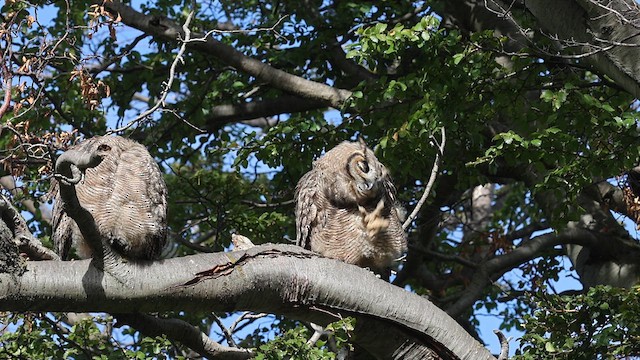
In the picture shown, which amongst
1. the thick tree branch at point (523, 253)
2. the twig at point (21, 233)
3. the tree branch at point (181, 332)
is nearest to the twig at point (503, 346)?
the tree branch at point (181, 332)

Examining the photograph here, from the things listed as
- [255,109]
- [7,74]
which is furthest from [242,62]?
[7,74]

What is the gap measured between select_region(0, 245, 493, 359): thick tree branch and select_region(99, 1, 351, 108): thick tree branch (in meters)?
4.58

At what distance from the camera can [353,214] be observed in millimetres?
6527

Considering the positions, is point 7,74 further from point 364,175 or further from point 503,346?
point 503,346

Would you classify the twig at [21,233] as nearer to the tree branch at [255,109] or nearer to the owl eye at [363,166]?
the owl eye at [363,166]

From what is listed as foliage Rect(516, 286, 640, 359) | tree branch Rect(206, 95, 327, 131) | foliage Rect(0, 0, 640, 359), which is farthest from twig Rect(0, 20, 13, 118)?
tree branch Rect(206, 95, 327, 131)

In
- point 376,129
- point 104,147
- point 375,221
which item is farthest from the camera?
point 376,129

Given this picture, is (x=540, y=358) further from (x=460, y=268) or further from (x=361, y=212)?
(x=460, y=268)

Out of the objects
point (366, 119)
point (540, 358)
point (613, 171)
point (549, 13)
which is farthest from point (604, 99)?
point (540, 358)

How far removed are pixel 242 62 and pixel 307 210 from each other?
327 centimetres

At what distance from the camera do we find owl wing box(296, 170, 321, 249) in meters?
6.63

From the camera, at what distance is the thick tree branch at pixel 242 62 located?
9.37 m

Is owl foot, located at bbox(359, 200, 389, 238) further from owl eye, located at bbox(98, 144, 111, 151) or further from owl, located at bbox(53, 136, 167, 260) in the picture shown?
owl eye, located at bbox(98, 144, 111, 151)

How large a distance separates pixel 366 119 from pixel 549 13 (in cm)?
272
